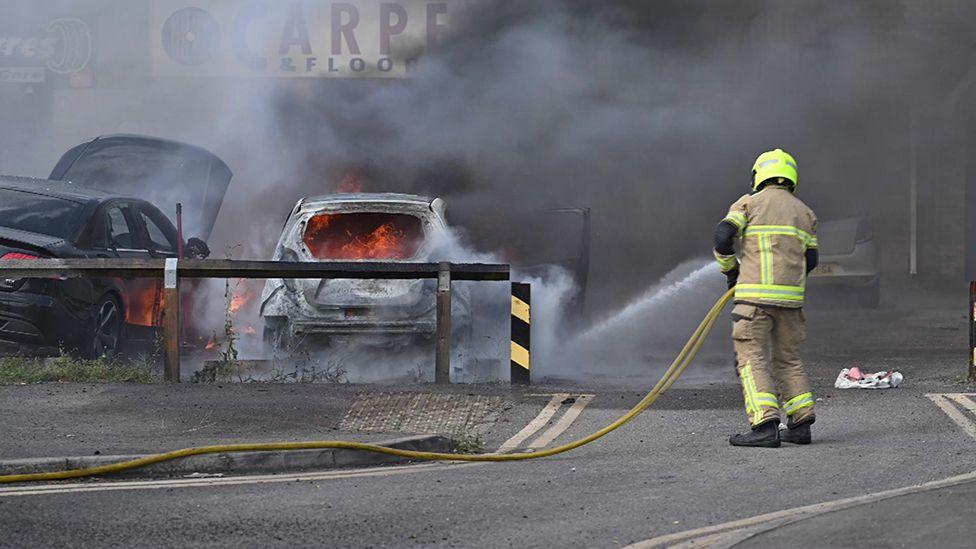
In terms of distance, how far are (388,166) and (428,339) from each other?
5.91m

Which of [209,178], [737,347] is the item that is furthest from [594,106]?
[737,347]

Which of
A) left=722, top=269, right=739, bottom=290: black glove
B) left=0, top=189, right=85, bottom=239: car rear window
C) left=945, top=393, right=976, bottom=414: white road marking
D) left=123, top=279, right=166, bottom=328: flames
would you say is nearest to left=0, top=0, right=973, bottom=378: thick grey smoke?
left=123, top=279, right=166, bottom=328: flames

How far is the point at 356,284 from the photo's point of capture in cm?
1106

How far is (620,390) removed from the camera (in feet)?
35.4

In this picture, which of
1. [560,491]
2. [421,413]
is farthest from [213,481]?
[421,413]

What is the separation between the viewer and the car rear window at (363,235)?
11.6 meters

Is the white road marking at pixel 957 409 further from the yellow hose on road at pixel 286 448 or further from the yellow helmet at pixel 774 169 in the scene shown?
the yellow hose on road at pixel 286 448

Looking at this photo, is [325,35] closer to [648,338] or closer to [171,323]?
[648,338]

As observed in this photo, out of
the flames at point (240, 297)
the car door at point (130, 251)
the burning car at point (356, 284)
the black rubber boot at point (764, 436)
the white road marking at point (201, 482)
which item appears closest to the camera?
the white road marking at point (201, 482)

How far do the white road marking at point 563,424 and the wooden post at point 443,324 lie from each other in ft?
3.21

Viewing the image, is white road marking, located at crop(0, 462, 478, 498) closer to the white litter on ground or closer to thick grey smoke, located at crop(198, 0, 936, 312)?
the white litter on ground

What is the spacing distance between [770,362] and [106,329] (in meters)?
5.31

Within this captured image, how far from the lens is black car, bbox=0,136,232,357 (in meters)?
10.9

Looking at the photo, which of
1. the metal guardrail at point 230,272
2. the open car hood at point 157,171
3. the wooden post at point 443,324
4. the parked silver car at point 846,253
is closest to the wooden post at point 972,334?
the metal guardrail at point 230,272
